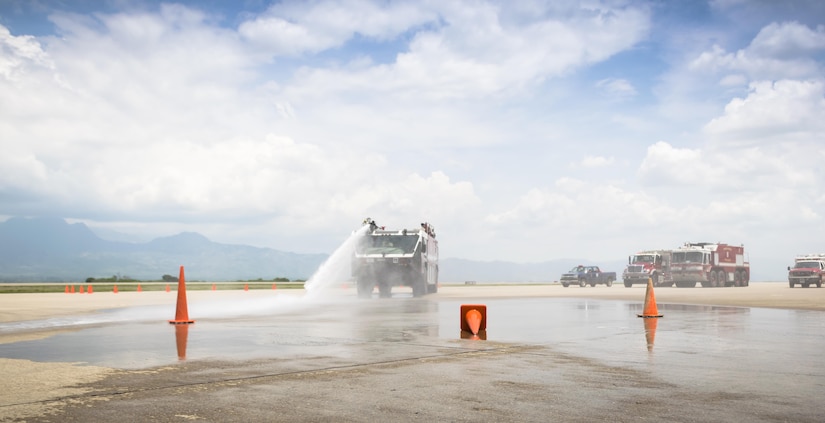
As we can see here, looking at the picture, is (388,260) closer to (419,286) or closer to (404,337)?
(419,286)

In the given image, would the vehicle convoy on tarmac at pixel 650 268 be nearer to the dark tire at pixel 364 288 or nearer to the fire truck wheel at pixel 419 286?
the fire truck wheel at pixel 419 286

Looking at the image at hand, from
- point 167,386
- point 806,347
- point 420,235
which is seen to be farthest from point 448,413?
point 420,235

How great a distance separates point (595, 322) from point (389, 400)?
10650mm

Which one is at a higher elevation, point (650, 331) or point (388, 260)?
point (388, 260)

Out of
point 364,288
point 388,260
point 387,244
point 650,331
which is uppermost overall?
point 387,244

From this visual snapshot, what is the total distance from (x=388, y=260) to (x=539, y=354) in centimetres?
2136

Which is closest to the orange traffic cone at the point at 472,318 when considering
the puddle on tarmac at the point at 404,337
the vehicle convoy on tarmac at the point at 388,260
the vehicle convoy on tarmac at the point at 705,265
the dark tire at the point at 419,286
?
the puddle on tarmac at the point at 404,337

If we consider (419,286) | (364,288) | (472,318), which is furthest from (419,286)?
(472,318)

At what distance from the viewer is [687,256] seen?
168 feet

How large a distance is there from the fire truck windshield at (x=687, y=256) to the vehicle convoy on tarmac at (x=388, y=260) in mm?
25485

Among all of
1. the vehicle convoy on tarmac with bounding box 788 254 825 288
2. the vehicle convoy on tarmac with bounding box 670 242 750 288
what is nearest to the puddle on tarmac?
the vehicle convoy on tarmac with bounding box 670 242 750 288

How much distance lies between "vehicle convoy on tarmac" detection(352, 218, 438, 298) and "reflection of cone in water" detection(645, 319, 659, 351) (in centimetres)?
1582

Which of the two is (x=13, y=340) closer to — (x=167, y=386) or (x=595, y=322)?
(x=167, y=386)

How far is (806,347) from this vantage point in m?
10.9
